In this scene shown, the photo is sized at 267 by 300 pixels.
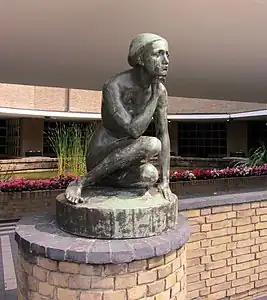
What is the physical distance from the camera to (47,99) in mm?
16422

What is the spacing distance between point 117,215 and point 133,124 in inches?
25.5

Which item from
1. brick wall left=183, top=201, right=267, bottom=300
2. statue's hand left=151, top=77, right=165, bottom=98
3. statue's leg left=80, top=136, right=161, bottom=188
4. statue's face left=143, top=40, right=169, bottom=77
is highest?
statue's face left=143, top=40, right=169, bottom=77

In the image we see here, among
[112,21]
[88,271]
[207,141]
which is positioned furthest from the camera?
[207,141]

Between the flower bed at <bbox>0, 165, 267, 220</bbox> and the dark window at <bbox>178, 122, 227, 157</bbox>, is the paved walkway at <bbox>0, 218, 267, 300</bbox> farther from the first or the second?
the dark window at <bbox>178, 122, 227, 157</bbox>

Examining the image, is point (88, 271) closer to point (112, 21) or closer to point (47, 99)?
point (112, 21)

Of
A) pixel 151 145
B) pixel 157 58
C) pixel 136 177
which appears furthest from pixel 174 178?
pixel 157 58

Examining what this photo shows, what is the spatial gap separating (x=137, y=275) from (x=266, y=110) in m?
13.6

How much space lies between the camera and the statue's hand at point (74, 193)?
2658 millimetres

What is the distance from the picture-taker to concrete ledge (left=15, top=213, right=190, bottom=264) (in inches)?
92.4

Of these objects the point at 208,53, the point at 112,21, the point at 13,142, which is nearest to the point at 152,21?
the point at 112,21

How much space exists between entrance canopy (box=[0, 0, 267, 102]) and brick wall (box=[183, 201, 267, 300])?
1.95 metres

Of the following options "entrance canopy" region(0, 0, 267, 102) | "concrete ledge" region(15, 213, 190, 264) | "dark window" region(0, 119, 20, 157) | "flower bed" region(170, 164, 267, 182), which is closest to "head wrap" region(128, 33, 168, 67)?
"entrance canopy" region(0, 0, 267, 102)

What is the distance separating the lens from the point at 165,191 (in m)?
2.91

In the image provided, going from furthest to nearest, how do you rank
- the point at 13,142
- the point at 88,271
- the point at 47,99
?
the point at 13,142
the point at 47,99
the point at 88,271
